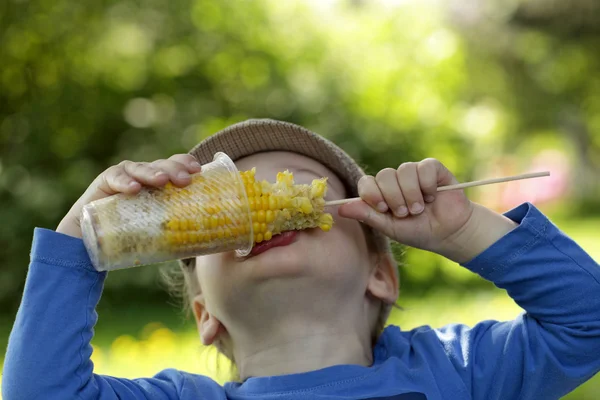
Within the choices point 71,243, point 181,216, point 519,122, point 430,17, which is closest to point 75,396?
point 71,243

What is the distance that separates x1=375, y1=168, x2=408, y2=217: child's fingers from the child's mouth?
0.90 feet

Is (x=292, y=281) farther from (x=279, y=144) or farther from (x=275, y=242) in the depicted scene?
(x=279, y=144)

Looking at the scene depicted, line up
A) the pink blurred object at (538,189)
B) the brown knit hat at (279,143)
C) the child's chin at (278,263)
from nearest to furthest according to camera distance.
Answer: the child's chin at (278,263), the brown knit hat at (279,143), the pink blurred object at (538,189)

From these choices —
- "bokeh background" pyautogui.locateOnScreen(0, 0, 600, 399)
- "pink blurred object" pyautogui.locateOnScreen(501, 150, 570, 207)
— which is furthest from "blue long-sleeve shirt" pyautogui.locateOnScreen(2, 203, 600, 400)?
"pink blurred object" pyautogui.locateOnScreen(501, 150, 570, 207)

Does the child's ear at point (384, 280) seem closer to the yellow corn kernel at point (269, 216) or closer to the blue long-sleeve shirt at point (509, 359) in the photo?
the blue long-sleeve shirt at point (509, 359)

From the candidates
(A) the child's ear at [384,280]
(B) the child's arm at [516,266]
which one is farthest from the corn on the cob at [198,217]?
(A) the child's ear at [384,280]

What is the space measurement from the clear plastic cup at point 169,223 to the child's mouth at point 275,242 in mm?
Answer: 113

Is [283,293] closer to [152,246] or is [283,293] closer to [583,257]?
[152,246]

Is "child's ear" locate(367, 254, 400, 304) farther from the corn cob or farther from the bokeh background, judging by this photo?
the bokeh background

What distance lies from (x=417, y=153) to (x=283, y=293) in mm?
3936

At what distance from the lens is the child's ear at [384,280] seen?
95.3 inches

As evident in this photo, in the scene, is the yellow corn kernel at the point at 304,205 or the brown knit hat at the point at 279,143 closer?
the yellow corn kernel at the point at 304,205

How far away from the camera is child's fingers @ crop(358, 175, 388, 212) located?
6.86ft

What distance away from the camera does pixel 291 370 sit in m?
2.17
